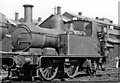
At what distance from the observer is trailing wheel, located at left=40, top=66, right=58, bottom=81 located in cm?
1073

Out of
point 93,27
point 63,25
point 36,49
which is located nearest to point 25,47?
point 36,49

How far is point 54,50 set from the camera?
11805 mm

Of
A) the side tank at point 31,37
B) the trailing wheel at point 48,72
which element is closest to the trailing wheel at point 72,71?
the trailing wheel at point 48,72

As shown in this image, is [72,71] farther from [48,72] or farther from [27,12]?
[27,12]

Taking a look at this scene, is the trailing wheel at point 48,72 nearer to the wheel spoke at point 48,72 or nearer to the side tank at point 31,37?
the wheel spoke at point 48,72

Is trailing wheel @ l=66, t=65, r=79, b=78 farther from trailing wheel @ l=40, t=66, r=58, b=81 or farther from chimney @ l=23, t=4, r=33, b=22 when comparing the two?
chimney @ l=23, t=4, r=33, b=22

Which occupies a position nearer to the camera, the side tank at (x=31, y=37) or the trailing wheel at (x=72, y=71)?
the side tank at (x=31, y=37)

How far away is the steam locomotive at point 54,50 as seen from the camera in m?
10.2

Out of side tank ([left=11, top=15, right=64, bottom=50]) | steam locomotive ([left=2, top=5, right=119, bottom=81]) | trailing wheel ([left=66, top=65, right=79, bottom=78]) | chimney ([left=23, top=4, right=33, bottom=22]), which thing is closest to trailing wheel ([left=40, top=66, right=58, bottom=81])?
steam locomotive ([left=2, top=5, right=119, bottom=81])

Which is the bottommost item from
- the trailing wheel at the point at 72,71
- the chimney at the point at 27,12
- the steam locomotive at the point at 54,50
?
the trailing wheel at the point at 72,71

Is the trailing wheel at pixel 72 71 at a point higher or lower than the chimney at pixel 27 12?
lower

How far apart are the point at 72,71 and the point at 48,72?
199 cm

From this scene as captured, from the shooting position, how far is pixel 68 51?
39.3ft

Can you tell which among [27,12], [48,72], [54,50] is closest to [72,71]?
[54,50]
